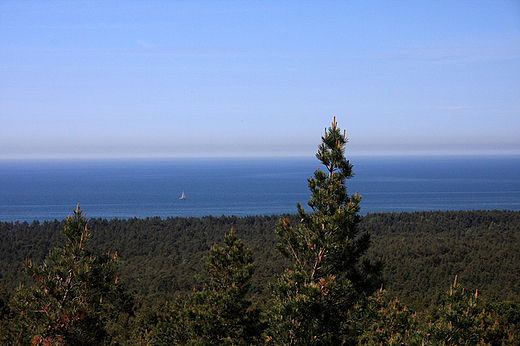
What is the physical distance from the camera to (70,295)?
1056cm

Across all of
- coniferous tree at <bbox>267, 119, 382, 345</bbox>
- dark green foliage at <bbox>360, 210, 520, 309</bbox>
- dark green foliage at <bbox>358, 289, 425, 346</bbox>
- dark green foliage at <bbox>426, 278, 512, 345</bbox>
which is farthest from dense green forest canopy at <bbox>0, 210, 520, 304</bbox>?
dark green foliage at <bbox>426, 278, 512, 345</bbox>

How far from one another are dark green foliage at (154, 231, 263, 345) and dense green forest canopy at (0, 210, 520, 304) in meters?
31.0

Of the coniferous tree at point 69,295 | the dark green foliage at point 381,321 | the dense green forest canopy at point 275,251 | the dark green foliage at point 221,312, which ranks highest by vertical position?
the coniferous tree at point 69,295

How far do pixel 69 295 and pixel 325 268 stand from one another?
23.0ft

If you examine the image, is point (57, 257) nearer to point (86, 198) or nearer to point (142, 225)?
point (142, 225)

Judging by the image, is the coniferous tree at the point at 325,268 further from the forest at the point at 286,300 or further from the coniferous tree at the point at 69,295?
the coniferous tree at the point at 69,295

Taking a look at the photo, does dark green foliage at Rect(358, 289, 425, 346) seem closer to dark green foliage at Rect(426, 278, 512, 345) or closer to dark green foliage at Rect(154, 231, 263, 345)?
dark green foliage at Rect(426, 278, 512, 345)

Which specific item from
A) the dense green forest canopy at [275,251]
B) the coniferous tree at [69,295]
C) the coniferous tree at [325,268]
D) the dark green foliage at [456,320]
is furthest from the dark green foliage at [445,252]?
the coniferous tree at [69,295]

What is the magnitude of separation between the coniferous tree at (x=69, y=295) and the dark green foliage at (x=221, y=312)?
651 centimetres

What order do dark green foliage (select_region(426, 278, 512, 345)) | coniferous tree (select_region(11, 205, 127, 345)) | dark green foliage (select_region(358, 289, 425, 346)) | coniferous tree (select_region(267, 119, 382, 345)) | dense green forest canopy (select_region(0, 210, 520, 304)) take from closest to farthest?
dark green foliage (select_region(426, 278, 512, 345))
coniferous tree (select_region(11, 205, 127, 345))
coniferous tree (select_region(267, 119, 382, 345))
dark green foliage (select_region(358, 289, 425, 346))
dense green forest canopy (select_region(0, 210, 520, 304))

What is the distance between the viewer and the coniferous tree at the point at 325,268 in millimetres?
11102

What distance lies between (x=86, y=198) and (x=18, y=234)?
87.6 metres

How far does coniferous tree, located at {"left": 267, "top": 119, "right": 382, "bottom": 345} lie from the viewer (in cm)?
1110

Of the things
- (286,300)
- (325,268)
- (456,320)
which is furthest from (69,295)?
(456,320)
